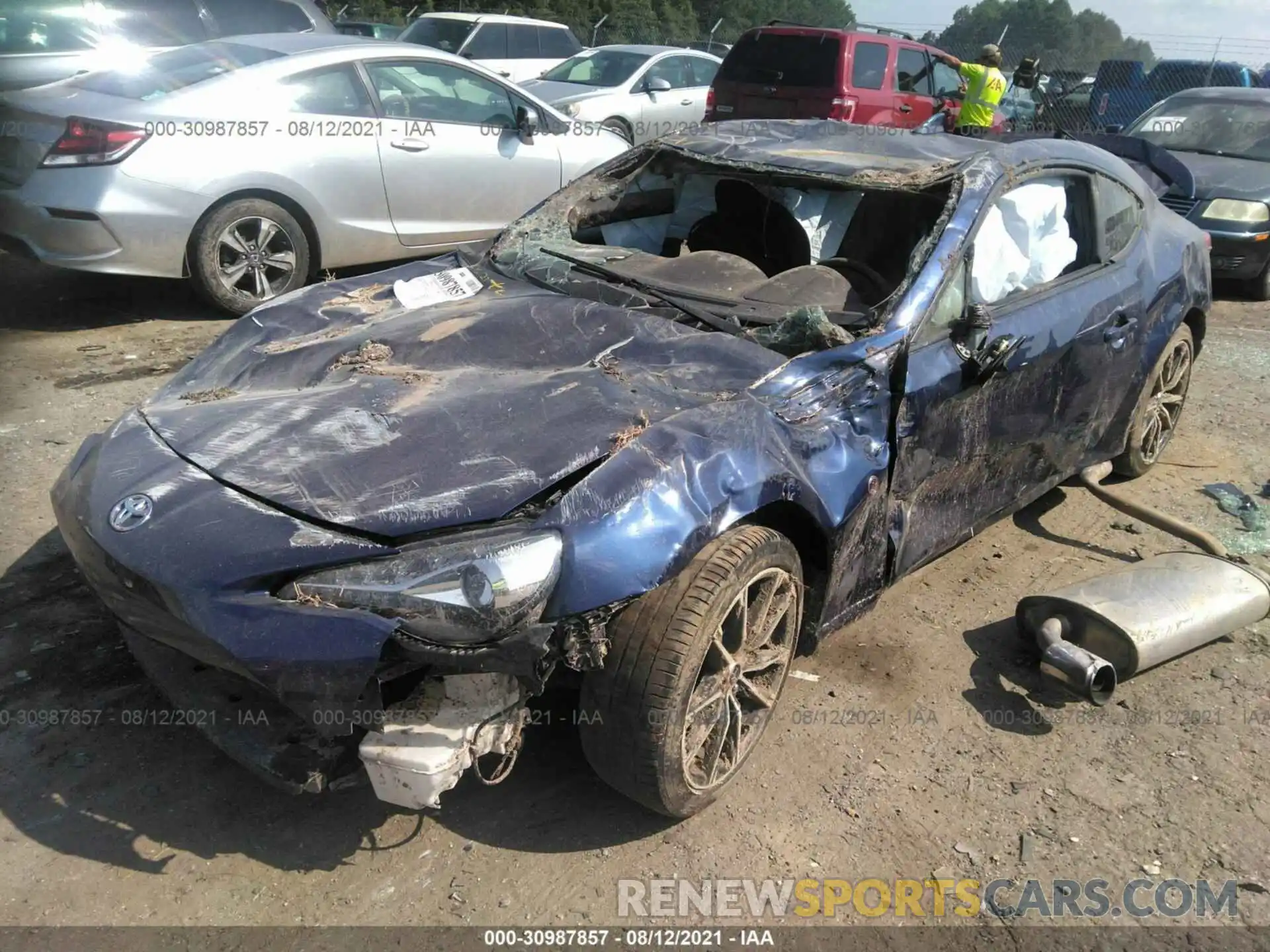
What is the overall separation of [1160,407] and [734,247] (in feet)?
7.29

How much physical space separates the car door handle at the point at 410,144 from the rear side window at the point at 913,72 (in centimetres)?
687

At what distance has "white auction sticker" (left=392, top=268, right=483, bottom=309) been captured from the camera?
3490 millimetres

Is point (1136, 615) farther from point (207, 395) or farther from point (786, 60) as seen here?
point (786, 60)

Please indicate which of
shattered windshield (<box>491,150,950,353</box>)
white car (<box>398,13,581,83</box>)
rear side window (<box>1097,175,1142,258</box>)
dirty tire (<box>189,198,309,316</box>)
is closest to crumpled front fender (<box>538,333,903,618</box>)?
shattered windshield (<box>491,150,950,353</box>)

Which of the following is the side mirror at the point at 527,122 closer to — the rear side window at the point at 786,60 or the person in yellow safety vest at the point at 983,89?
the person in yellow safety vest at the point at 983,89

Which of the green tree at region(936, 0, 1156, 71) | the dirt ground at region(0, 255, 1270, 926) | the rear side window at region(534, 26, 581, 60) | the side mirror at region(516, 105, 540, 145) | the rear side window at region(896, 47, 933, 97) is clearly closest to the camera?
the dirt ground at region(0, 255, 1270, 926)

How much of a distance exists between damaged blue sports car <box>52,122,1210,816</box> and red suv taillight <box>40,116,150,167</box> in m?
2.72

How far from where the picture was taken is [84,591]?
3408mm

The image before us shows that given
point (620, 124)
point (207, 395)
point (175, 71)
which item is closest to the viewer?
point (207, 395)

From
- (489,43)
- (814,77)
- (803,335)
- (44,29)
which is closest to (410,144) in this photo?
(44,29)

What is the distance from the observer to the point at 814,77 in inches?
428

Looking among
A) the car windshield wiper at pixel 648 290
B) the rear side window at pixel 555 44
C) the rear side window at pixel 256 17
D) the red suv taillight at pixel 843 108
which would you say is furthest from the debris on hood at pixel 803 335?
the rear side window at pixel 555 44

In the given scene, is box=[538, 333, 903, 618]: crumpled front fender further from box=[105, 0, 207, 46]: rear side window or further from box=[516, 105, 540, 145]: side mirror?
box=[105, 0, 207, 46]: rear side window

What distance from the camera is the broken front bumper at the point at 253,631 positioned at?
207 centimetres
